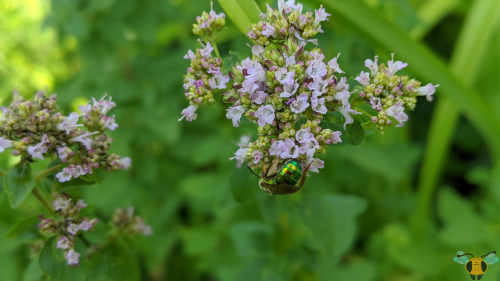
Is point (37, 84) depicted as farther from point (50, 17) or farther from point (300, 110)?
point (300, 110)

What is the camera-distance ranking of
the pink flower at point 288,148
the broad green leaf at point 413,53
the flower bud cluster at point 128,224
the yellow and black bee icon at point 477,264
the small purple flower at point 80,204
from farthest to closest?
the broad green leaf at point 413,53
the yellow and black bee icon at point 477,264
the flower bud cluster at point 128,224
the small purple flower at point 80,204
the pink flower at point 288,148

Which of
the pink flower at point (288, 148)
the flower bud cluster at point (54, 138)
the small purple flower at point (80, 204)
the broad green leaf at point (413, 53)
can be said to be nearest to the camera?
the pink flower at point (288, 148)

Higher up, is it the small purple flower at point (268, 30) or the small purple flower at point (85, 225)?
the small purple flower at point (268, 30)

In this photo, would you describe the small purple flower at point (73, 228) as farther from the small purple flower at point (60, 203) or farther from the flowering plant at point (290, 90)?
the flowering plant at point (290, 90)

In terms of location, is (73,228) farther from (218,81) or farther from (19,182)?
(218,81)

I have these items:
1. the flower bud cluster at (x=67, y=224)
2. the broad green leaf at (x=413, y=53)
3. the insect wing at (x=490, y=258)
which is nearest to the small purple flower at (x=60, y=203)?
the flower bud cluster at (x=67, y=224)

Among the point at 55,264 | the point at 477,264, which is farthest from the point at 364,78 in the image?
the point at 477,264

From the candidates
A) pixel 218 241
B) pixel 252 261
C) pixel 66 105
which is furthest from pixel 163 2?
pixel 252 261

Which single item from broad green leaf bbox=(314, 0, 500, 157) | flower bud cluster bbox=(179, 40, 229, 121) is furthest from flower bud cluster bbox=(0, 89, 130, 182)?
broad green leaf bbox=(314, 0, 500, 157)
